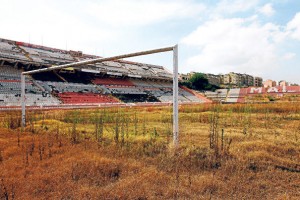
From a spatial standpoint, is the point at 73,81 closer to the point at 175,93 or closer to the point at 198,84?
the point at 175,93

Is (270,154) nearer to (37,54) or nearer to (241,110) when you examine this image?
(241,110)

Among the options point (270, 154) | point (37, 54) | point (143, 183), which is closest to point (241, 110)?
point (270, 154)

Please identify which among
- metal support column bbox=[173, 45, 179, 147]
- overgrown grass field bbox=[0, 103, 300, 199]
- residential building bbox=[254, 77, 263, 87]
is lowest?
overgrown grass field bbox=[0, 103, 300, 199]

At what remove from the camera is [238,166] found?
4754mm

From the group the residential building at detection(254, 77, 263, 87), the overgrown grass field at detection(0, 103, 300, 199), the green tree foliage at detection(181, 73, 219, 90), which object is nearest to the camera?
the overgrown grass field at detection(0, 103, 300, 199)

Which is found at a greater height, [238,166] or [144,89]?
[144,89]

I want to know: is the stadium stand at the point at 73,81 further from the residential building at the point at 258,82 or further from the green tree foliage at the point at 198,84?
the residential building at the point at 258,82

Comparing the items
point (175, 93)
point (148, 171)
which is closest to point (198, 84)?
point (175, 93)

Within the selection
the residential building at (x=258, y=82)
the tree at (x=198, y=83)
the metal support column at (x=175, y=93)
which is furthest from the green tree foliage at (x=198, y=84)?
the metal support column at (x=175, y=93)

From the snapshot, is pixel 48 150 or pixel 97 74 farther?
pixel 97 74

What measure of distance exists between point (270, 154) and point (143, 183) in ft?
10.5

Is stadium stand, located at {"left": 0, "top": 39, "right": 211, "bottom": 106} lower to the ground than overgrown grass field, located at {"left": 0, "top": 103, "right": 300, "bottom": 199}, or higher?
higher

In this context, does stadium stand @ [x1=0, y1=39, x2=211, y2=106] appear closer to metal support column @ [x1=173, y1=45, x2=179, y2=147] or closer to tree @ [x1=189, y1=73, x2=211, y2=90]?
metal support column @ [x1=173, y1=45, x2=179, y2=147]

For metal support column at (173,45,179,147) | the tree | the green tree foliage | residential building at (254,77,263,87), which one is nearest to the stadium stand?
metal support column at (173,45,179,147)
